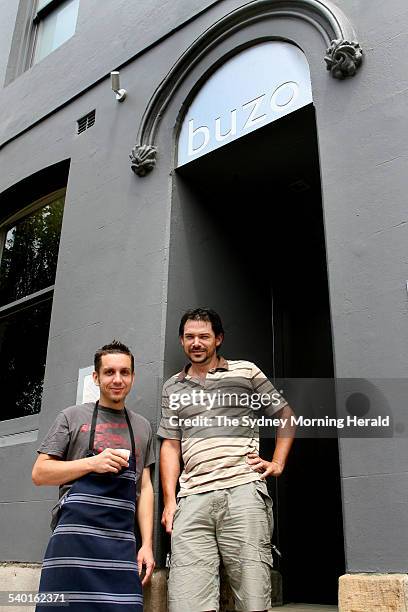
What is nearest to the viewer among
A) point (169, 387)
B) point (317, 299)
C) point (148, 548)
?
point (148, 548)

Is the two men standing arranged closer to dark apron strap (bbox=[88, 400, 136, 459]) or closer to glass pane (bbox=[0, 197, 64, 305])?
dark apron strap (bbox=[88, 400, 136, 459])

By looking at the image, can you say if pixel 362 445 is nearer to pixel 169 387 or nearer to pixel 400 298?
pixel 400 298

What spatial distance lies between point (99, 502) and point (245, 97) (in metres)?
2.94

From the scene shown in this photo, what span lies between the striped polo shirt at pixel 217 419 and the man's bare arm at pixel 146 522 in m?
0.19

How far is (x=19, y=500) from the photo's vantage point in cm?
455

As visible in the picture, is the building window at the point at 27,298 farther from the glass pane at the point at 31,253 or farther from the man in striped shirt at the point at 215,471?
the man in striped shirt at the point at 215,471

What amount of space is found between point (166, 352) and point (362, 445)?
1494mm

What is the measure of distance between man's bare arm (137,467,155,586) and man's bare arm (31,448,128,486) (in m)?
0.54

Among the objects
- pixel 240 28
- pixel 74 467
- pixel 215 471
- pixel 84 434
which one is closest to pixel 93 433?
pixel 84 434

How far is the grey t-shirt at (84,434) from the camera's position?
10.2 feet

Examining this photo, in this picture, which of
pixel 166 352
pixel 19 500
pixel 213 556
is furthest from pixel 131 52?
pixel 213 556

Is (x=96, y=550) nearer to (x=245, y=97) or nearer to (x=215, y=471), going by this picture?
(x=215, y=471)

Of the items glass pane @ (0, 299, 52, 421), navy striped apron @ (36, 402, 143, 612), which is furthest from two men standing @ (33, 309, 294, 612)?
glass pane @ (0, 299, 52, 421)

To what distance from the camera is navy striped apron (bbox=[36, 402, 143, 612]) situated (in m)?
2.70
